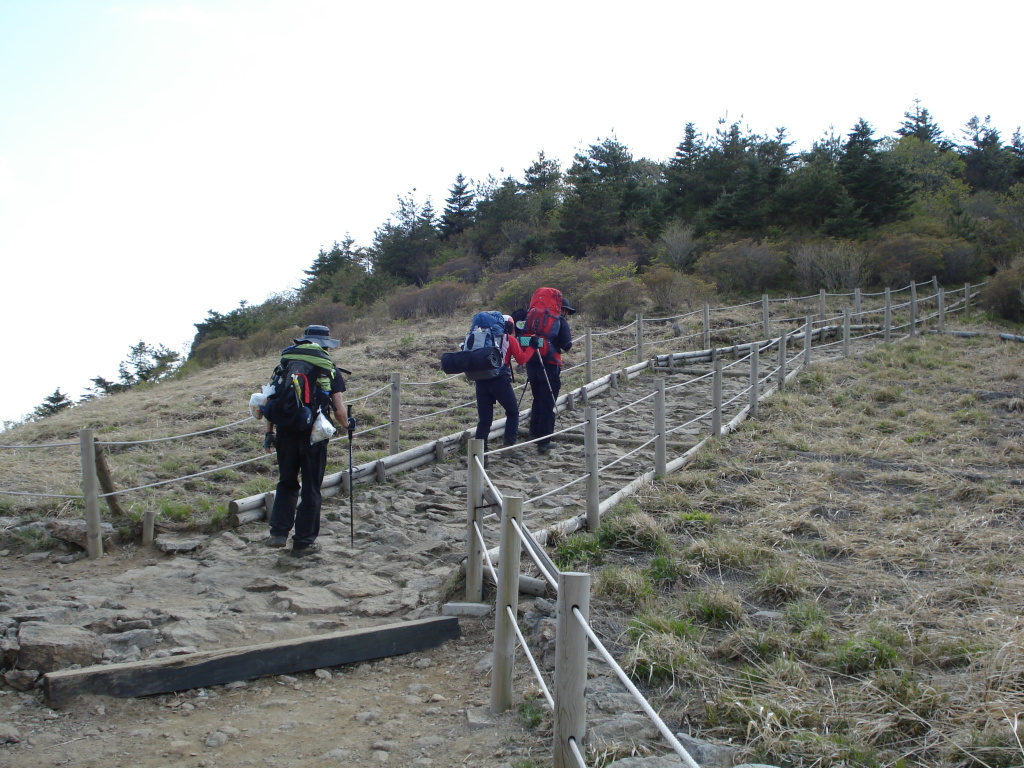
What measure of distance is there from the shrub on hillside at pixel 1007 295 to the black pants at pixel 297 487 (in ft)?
63.9

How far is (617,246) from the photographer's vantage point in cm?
3256

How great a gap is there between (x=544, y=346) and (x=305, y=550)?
12.7 ft

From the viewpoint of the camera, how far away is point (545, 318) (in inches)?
355

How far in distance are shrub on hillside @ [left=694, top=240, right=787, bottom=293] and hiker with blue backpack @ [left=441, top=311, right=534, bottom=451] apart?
58.1 ft

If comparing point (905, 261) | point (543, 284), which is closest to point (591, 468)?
point (543, 284)

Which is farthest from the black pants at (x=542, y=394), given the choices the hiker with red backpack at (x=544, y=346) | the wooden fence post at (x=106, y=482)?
the wooden fence post at (x=106, y=482)

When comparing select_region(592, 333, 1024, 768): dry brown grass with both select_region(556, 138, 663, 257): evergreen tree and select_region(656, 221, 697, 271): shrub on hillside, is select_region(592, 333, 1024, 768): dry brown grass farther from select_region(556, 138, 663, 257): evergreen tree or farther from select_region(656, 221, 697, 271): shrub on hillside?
select_region(556, 138, 663, 257): evergreen tree

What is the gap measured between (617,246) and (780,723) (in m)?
30.3


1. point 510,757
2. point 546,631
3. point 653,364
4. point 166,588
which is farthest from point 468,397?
point 510,757

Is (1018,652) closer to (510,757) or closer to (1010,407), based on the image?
(510,757)

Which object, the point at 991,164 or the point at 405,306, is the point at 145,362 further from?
the point at 991,164

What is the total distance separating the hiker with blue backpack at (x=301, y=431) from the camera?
19.1 feet

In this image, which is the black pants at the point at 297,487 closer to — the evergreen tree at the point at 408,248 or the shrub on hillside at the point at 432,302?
the shrub on hillside at the point at 432,302

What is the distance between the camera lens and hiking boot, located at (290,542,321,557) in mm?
5957
